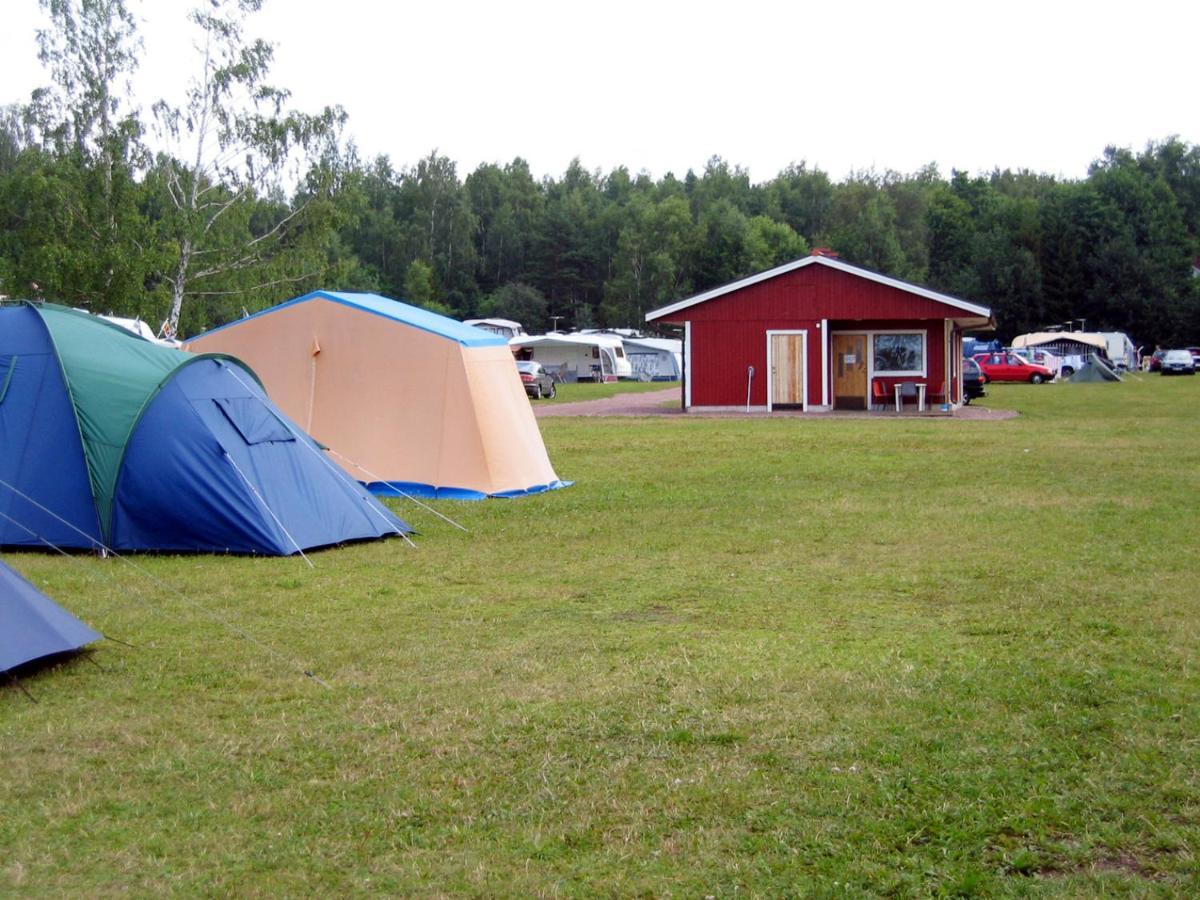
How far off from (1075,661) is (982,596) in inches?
71.0

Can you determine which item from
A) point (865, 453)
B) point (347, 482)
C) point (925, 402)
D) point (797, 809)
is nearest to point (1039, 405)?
point (925, 402)

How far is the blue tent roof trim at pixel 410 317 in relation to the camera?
1333cm

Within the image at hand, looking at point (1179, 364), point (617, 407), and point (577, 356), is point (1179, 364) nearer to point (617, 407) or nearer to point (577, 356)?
point (577, 356)

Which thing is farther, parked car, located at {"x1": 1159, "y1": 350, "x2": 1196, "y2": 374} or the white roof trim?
parked car, located at {"x1": 1159, "y1": 350, "x2": 1196, "y2": 374}

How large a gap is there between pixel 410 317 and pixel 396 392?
2.83ft

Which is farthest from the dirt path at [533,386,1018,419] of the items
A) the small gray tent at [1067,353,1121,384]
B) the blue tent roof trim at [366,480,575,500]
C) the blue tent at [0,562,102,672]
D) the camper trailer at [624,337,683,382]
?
the camper trailer at [624,337,683,382]

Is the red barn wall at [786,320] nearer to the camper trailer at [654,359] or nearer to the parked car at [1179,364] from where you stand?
the parked car at [1179,364]

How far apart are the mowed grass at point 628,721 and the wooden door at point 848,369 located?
20753 mm

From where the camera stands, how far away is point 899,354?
1232 inches

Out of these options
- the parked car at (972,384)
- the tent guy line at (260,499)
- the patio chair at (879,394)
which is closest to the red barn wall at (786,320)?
the patio chair at (879,394)

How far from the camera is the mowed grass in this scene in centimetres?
405

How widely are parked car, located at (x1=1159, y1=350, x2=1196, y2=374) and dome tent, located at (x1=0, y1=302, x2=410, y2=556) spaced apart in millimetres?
51752

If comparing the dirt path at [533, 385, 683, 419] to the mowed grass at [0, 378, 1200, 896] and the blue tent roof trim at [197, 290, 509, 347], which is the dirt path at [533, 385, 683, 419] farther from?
the mowed grass at [0, 378, 1200, 896]

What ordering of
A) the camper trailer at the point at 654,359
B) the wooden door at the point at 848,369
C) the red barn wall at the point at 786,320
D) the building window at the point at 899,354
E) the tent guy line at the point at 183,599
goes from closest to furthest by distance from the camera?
the tent guy line at the point at 183,599, the red barn wall at the point at 786,320, the building window at the point at 899,354, the wooden door at the point at 848,369, the camper trailer at the point at 654,359
